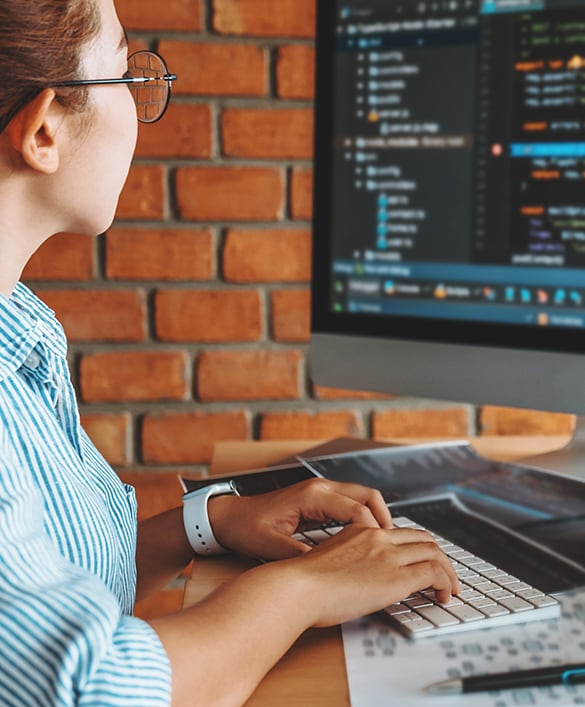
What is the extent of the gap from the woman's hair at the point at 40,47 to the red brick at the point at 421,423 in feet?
2.94

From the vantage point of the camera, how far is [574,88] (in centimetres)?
87

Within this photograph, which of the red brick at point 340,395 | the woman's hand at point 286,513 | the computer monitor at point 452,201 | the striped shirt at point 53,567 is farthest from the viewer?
the red brick at point 340,395

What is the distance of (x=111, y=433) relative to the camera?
1.44 metres

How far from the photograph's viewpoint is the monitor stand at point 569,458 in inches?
38.4

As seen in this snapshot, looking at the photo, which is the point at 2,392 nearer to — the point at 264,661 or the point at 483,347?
the point at 264,661

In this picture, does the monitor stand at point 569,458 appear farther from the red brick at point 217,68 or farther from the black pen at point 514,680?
the red brick at point 217,68

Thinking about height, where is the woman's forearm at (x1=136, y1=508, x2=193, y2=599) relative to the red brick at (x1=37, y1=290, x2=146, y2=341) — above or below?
below

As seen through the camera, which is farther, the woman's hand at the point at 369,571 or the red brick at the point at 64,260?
the red brick at the point at 64,260

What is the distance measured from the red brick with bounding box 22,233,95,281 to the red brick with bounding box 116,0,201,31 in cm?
35

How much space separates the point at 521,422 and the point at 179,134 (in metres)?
0.75

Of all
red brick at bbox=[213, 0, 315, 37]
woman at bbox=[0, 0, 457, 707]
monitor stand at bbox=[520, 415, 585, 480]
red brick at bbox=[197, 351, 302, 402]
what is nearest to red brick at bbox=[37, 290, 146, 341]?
red brick at bbox=[197, 351, 302, 402]

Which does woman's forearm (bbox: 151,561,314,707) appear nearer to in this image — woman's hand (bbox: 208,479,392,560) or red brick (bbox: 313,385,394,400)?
woman's hand (bbox: 208,479,392,560)

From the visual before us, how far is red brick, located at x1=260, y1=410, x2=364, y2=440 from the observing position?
1.47 meters

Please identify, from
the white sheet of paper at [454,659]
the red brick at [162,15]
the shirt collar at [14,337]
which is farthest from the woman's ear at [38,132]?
the red brick at [162,15]
